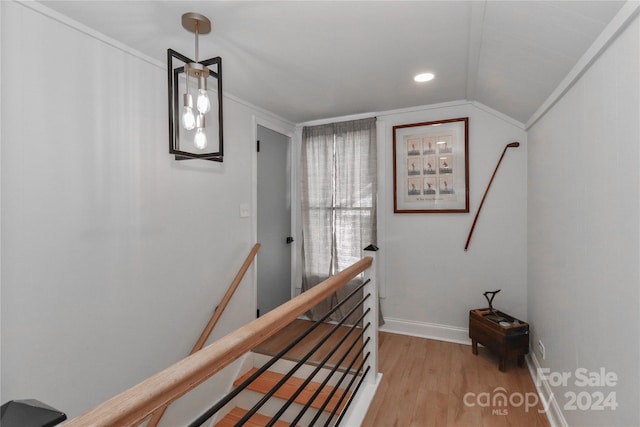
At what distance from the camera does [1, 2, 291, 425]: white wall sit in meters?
1.42

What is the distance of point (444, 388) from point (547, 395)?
2.08 ft

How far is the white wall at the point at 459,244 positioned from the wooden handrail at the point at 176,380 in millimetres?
2419

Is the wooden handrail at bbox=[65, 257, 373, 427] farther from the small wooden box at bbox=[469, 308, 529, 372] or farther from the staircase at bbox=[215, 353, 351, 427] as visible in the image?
the small wooden box at bbox=[469, 308, 529, 372]

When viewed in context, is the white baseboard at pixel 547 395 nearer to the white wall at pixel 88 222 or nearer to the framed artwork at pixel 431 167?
the framed artwork at pixel 431 167

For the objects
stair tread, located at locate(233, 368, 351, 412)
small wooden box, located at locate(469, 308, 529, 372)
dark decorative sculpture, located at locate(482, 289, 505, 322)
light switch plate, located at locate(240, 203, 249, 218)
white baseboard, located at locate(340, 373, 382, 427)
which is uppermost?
light switch plate, located at locate(240, 203, 249, 218)

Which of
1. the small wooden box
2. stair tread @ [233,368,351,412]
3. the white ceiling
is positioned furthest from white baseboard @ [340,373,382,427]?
the white ceiling

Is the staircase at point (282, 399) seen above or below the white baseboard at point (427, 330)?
below

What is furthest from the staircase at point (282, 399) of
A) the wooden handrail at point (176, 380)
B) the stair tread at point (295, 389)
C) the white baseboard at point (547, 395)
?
the wooden handrail at point (176, 380)

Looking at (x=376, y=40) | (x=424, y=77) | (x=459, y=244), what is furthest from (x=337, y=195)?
(x=376, y=40)

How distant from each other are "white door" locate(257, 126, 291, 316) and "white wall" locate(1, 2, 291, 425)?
33.1 inches

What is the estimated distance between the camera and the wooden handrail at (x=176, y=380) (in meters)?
0.54

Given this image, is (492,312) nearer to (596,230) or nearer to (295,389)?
(596,230)

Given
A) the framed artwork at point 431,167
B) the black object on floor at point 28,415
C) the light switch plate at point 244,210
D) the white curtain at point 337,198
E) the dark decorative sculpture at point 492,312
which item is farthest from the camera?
the white curtain at point 337,198

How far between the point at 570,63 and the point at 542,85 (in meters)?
0.37
